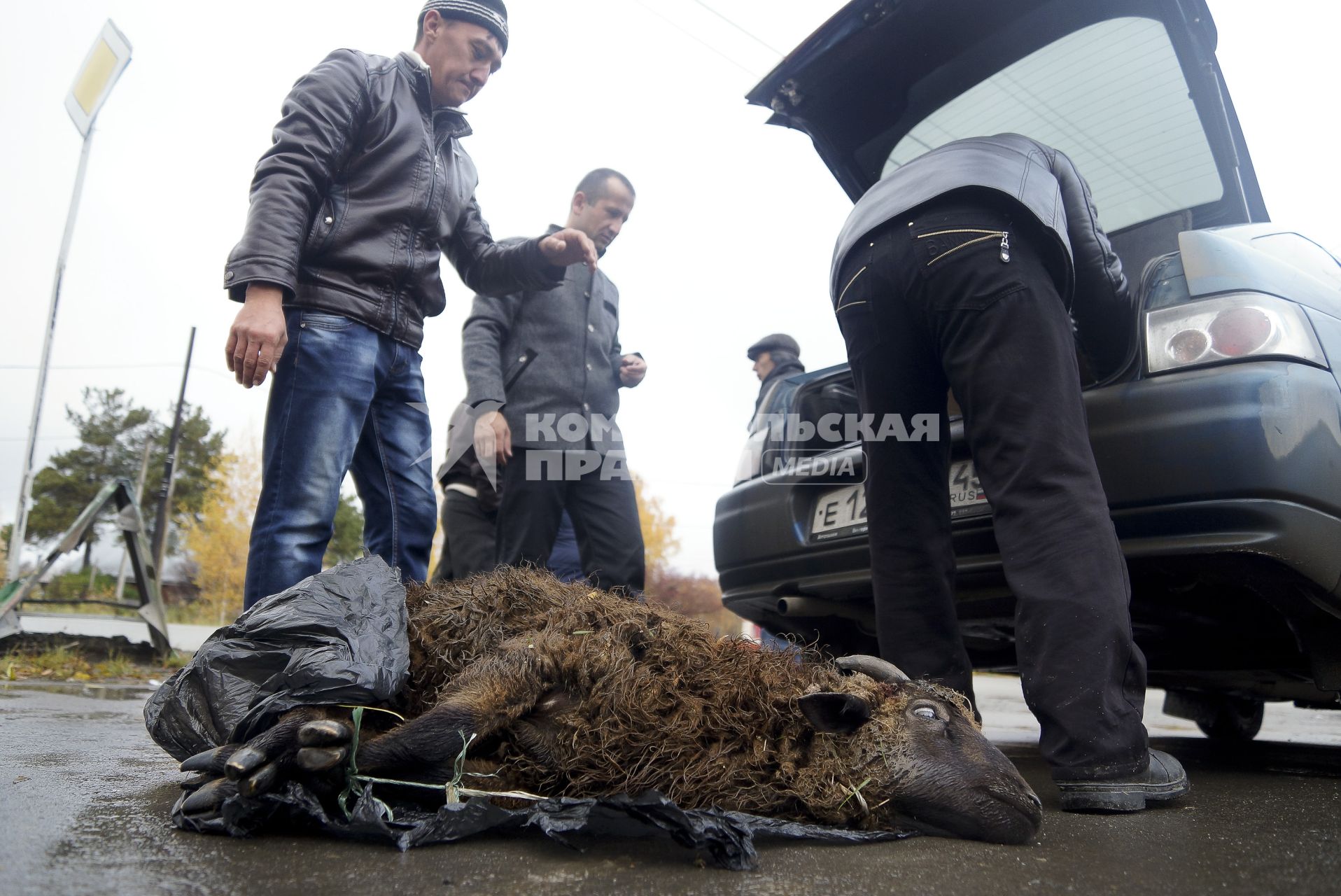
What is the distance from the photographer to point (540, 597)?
2.26m

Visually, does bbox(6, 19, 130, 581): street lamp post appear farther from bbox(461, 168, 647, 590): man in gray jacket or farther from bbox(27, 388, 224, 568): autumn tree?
bbox(27, 388, 224, 568): autumn tree

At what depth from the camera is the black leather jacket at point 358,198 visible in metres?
2.67

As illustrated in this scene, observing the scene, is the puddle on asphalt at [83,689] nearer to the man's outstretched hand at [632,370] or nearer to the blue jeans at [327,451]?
the blue jeans at [327,451]

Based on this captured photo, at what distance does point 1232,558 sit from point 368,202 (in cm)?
279

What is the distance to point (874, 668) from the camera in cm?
200

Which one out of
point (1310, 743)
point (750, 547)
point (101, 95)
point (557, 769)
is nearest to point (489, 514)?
point (750, 547)

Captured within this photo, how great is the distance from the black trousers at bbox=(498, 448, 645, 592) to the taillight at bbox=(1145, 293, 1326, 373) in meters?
2.35

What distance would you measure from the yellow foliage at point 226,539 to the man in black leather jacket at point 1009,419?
38.0 meters

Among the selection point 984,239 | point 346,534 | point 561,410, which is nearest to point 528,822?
point 984,239

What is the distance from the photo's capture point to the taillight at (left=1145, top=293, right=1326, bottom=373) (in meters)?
2.41

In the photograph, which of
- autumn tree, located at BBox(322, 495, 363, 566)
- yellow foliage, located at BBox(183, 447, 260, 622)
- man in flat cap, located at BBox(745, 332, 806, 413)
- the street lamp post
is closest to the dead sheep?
man in flat cap, located at BBox(745, 332, 806, 413)

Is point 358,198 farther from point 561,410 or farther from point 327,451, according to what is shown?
point 561,410

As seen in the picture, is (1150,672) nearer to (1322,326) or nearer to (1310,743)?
(1322,326)

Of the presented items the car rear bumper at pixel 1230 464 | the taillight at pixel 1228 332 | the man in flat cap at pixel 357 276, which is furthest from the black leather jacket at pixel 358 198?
the taillight at pixel 1228 332
